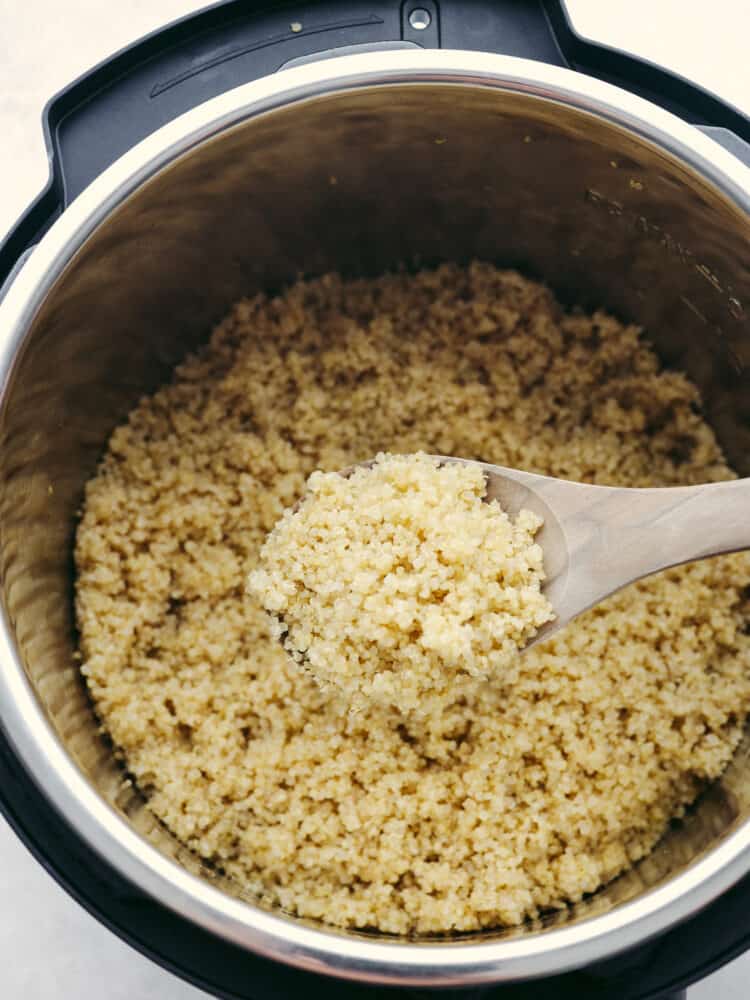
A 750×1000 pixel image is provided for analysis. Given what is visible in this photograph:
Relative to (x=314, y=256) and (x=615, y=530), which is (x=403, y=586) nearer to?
(x=615, y=530)

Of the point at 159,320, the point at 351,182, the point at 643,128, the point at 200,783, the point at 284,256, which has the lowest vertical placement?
the point at 200,783

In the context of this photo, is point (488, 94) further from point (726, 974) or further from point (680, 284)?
point (726, 974)

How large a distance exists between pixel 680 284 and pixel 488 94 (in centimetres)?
39

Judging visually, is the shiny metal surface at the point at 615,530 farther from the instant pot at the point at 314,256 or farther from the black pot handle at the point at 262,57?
the black pot handle at the point at 262,57

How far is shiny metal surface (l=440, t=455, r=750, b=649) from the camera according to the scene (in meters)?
1.17

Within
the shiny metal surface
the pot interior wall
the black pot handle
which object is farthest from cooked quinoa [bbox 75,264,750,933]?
the black pot handle

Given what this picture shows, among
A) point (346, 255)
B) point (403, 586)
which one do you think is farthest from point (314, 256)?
point (403, 586)

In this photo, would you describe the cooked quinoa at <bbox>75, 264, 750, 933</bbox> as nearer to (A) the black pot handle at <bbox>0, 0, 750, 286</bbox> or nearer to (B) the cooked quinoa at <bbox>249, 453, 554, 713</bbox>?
(B) the cooked quinoa at <bbox>249, 453, 554, 713</bbox>

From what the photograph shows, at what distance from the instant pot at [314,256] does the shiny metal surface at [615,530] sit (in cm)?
29

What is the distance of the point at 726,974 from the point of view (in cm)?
140

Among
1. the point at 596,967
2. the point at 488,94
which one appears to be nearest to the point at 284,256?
the point at 488,94

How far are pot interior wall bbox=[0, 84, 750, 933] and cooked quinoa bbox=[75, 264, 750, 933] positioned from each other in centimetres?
4

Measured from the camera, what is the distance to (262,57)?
1242 mm

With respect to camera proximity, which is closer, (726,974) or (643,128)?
(643,128)
